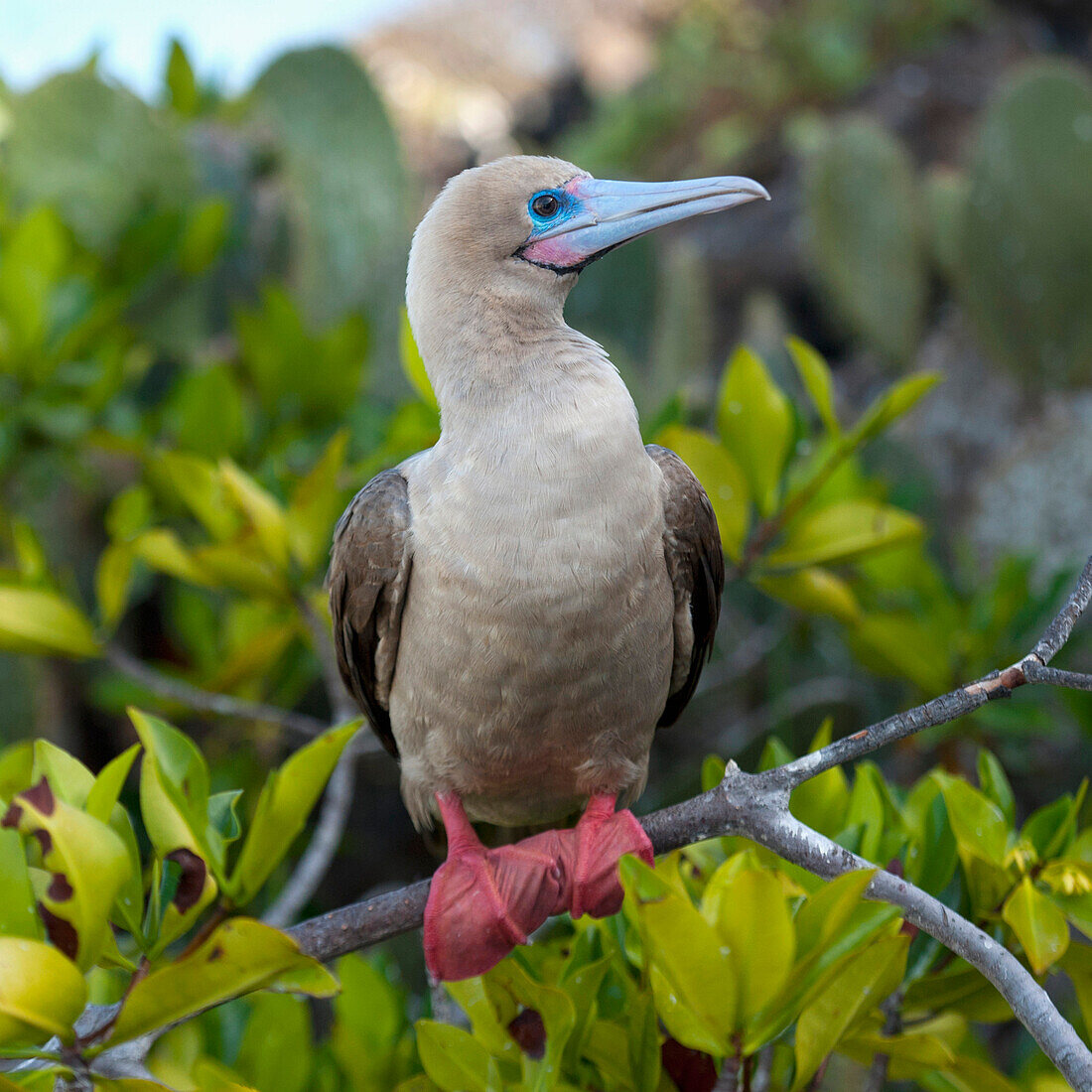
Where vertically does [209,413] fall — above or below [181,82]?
below

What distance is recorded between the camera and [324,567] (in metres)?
3.01

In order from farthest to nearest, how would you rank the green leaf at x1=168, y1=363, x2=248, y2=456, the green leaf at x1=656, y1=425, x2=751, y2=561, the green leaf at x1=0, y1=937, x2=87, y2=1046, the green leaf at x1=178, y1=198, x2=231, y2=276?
1. the green leaf at x1=178, y1=198, x2=231, y2=276
2. the green leaf at x1=168, y1=363, x2=248, y2=456
3. the green leaf at x1=656, y1=425, x2=751, y2=561
4. the green leaf at x1=0, y1=937, x2=87, y2=1046

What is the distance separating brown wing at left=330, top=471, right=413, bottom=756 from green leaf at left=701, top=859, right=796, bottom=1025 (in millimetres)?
792

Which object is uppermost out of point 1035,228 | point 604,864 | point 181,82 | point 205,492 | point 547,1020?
point 181,82

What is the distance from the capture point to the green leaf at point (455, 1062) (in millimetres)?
1603

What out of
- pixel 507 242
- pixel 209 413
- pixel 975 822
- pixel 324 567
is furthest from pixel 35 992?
pixel 209 413

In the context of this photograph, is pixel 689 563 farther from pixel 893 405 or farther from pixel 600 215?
pixel 893 405

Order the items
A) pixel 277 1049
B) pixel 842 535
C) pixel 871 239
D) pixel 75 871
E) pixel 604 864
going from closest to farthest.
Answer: pixel 75 871 < pixel 604 864 < pixel 277 1049 < pixel 842 535 < pixel 871 239

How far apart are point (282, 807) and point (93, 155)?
2958 mm

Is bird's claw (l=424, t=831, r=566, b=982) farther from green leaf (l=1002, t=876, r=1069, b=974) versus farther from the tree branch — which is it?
green leaf (l=1002, t=876, r=1069, b=974)

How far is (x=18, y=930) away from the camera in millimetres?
1368

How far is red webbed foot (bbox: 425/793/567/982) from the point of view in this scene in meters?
1.62

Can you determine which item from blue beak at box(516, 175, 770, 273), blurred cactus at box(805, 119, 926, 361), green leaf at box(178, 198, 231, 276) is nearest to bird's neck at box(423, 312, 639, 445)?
blue beak at box(516, 175, 770, 273)

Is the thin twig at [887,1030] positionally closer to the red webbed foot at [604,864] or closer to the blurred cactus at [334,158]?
the red webbed foot at [604,864]
